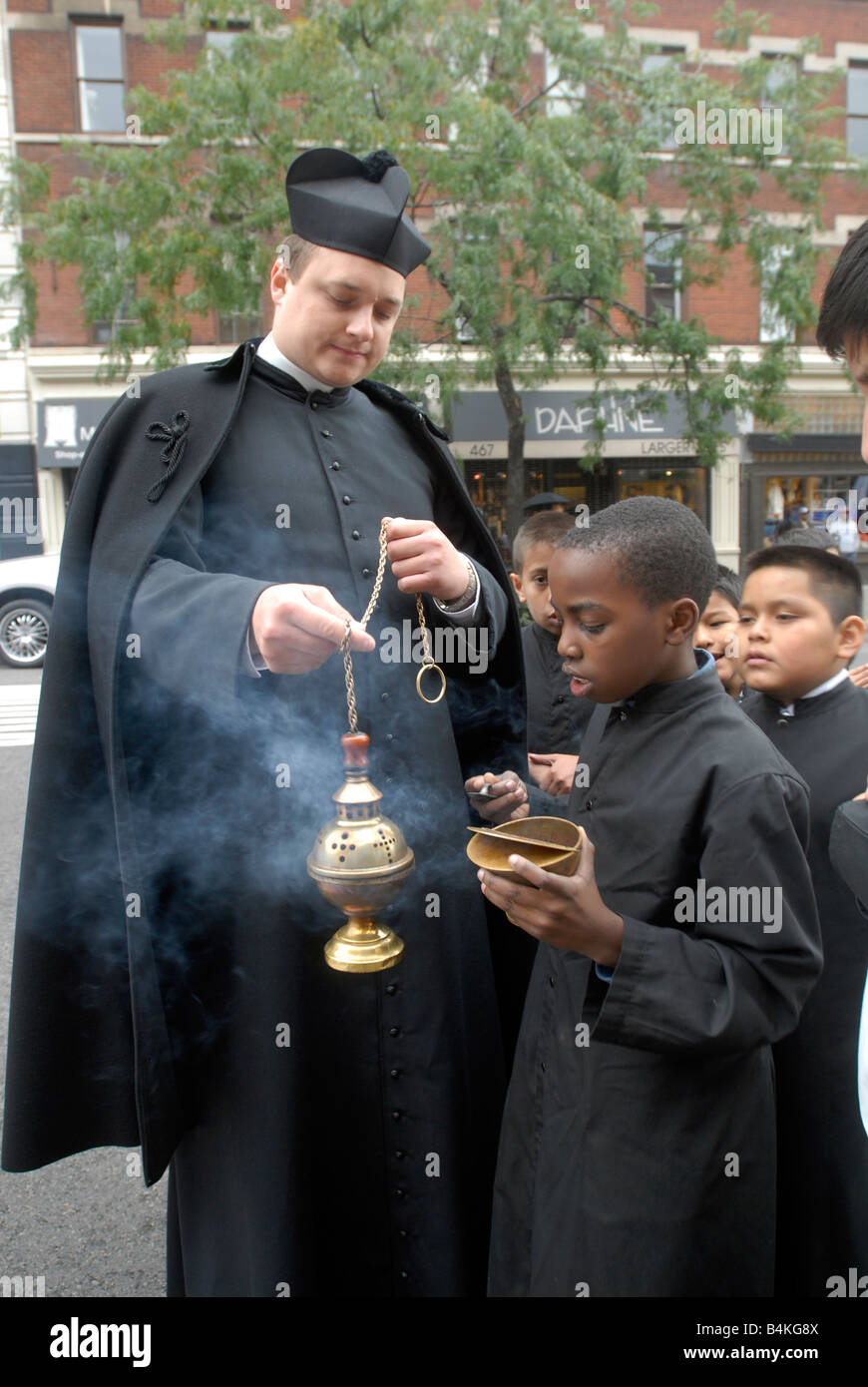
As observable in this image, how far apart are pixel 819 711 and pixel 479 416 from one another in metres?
15.0

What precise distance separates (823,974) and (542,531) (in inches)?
78.7

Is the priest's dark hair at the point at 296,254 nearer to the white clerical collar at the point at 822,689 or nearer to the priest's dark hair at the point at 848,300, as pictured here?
the priest's dark hair at the point at 848,300

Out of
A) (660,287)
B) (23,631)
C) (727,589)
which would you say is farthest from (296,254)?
(660,287)

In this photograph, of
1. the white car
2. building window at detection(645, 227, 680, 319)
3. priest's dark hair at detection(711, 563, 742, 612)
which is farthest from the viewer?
building window at detection(645, 227, 680, 319)

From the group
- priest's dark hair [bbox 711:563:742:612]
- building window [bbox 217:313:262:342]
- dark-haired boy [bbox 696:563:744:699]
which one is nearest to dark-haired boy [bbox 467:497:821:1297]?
dark-haired boy [bbox 696:563:744:699]

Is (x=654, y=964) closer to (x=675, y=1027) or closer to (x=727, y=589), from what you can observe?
(x=675, y=1027)

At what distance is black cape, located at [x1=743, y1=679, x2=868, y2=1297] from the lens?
203 centimetres

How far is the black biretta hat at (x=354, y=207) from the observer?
1.74 m

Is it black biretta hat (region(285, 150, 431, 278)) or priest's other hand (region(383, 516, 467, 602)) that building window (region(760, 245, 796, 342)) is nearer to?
black biretta hat (region(285, 150, 431, 278))

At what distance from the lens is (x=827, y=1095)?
2.04 meters

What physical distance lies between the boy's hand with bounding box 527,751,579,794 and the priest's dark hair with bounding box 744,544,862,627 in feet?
2.11

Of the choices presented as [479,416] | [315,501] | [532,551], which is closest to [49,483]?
[479,416]

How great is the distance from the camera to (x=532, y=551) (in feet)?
11.6

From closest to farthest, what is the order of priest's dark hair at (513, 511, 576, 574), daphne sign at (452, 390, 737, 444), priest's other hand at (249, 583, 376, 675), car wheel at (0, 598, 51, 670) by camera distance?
priest's other hand at (249, 583, 376, 675) < priest's dark hair at (513, 511, 576, 574) < car wheel at (0, 598, 51, 670) < daphne sign at (452, 390, 737, 444)
